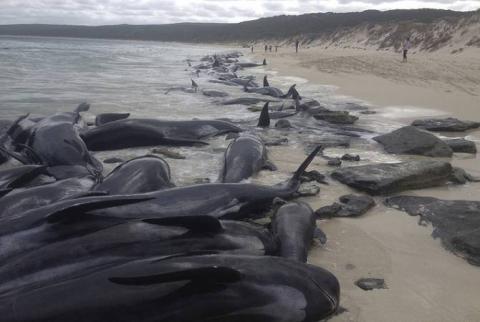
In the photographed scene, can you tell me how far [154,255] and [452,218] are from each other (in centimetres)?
273

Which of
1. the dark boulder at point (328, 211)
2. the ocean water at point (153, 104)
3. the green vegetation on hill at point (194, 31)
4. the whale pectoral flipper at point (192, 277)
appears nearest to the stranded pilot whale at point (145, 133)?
the ocean water at point (153, 104)

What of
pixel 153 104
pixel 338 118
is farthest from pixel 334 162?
pixel 153 104

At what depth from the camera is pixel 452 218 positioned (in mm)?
4430

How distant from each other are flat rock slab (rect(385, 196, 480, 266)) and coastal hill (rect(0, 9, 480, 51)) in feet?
85.5

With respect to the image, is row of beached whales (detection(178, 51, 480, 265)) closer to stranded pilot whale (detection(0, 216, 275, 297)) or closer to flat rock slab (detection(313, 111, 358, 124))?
flat rock slab (detection(313, 111, 358, 124))

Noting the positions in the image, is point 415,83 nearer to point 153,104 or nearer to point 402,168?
point 153,104

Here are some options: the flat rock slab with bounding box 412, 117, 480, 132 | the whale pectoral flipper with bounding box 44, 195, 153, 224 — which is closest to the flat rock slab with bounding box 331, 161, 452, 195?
the whale pectoral flipper with bounding box 44, 195, 153, 224

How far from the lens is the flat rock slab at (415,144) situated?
23.0 ft

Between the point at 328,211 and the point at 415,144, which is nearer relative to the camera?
the point at 328,211

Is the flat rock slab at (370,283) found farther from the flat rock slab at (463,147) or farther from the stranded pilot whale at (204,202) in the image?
the flat rock slab at (463,147)

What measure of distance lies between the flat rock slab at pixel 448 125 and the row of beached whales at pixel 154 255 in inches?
205

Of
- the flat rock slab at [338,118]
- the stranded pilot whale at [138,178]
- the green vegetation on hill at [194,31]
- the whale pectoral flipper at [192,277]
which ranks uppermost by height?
the whale pectoral flipper at [192,277]

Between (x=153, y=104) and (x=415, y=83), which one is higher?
(x=415, y=83)

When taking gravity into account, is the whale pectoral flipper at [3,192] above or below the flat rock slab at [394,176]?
above
